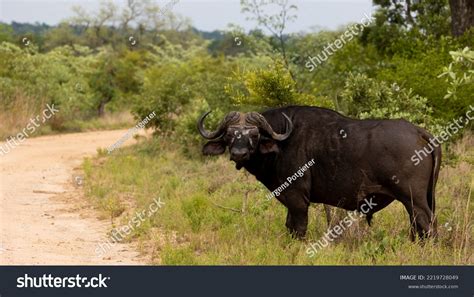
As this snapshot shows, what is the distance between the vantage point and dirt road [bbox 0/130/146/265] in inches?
337

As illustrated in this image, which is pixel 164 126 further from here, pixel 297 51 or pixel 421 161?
pixel 421 161

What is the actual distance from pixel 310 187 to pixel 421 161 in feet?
4.84

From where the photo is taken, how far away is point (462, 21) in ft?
56.7

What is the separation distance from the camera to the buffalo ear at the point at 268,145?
838cm

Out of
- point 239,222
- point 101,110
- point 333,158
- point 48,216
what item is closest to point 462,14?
point 239,222

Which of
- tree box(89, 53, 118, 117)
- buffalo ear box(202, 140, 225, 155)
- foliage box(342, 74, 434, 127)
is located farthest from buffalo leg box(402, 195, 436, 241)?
tree box(89, 53, 118, 117)

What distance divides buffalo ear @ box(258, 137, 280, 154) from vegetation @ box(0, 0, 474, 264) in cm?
119

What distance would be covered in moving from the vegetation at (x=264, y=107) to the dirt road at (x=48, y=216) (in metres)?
0.47

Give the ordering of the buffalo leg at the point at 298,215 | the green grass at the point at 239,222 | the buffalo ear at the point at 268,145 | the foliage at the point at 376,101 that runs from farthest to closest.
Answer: the foliage at the point at 376,101
the buffalo leg at the point at 298,215
the buffalo ear at the point at 268,145
the green grass at the point at 239,222

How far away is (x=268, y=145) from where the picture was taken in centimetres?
840

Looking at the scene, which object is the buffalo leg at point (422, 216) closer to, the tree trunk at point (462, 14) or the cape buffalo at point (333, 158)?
the cape buffalo at point (333, 158)

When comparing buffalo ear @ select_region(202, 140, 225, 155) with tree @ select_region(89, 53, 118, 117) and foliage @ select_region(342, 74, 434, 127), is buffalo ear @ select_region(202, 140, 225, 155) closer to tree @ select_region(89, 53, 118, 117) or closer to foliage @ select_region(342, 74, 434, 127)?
foliage @ select_region(342, 74, 434, 127)

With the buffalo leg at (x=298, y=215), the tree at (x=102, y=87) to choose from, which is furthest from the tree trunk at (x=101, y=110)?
the buffalo leg at (x=298, y=215)
